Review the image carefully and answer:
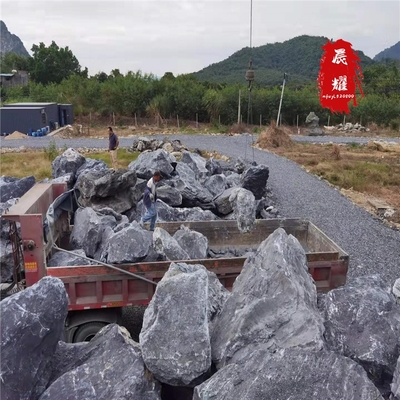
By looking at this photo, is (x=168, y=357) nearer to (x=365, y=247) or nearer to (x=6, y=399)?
(x=6, y=399)

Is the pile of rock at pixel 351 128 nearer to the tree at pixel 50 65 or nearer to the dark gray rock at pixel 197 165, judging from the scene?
the dark gray rock at pixel 197 165

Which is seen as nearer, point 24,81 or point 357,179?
point 357,179

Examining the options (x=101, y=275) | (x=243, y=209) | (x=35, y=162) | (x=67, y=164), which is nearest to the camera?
(x=101, y=275)

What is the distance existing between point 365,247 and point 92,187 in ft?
19.8

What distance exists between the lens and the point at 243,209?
8.38 metres

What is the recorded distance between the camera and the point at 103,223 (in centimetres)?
725

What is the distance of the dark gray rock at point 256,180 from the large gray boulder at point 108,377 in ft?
25.1

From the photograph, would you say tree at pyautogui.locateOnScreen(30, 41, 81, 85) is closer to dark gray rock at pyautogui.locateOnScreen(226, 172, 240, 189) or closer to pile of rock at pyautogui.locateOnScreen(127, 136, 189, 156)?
pile of rock at pyautogui.locateOnScreen(127, 136, 189, 156)

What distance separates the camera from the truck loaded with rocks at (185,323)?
11.8 feet

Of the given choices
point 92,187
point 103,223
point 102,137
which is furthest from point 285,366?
point 102,137

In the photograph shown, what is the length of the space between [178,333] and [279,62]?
73.6m

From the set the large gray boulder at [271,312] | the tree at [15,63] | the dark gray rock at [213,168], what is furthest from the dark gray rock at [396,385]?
the tree at [15,63]

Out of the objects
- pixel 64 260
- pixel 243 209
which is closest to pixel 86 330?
pixel 64 260

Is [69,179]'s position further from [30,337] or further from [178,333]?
[178,333]
